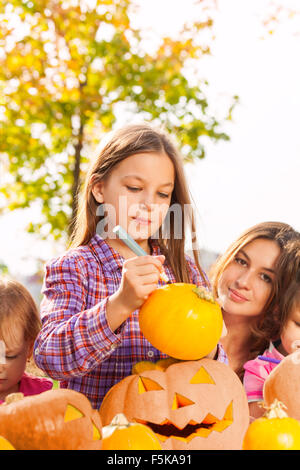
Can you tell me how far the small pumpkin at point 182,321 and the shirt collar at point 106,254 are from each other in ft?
2.03

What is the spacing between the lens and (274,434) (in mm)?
912

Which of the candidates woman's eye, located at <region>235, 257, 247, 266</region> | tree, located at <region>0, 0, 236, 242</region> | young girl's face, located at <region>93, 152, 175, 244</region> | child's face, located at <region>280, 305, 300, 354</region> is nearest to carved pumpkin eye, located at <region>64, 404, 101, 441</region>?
young girl's face, located at <region>93, 152, 175, 244</region>

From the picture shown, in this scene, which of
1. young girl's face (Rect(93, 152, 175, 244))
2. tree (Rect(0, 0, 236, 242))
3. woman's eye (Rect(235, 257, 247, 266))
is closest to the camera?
young girl's face (Rect(93, 152, 175, 244))

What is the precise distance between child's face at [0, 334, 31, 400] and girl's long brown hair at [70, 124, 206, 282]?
1.49 ft

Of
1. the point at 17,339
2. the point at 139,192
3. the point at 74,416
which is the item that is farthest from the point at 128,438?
the point at 17,339

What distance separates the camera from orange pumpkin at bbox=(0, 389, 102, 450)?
872 mm

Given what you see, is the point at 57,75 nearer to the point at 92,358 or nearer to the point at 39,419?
the point at 92,358

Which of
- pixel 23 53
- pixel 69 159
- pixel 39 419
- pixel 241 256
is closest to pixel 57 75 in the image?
pixel 23 53

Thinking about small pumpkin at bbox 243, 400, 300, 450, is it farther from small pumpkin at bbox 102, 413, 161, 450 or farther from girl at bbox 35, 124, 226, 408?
girl at bbox 35, 124, 226, 408

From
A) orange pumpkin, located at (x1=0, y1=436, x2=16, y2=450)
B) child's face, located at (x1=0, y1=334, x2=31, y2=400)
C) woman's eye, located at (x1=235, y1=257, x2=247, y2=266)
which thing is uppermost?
woman's eye, located at (x1=235, y1=257, x2=247, y2=266)

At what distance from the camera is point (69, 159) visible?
6.49 metres

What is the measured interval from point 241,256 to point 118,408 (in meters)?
1.30

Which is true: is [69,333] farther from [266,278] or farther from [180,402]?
[266,278]

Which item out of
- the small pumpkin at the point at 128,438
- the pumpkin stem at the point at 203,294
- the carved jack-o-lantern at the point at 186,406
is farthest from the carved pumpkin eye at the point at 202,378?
the small pumpkin at the point at 128,438
